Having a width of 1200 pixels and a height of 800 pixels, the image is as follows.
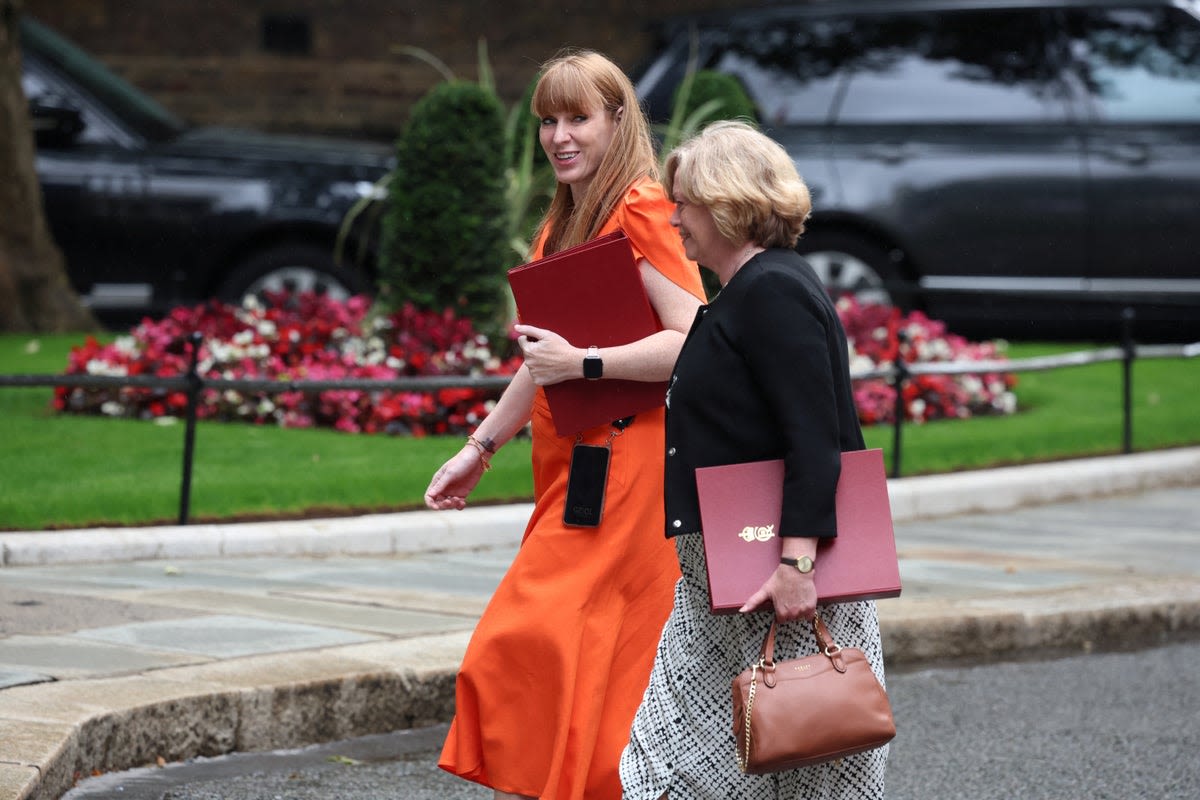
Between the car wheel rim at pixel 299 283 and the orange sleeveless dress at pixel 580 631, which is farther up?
the orange sleeveless dress at pixel 580 631

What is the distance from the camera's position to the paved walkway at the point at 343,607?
4637 millimetres

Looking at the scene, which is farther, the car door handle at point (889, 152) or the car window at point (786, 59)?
the car window at point (786, 59)

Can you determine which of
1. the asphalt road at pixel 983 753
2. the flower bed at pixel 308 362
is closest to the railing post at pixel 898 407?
the flower bed at pixel 308 362

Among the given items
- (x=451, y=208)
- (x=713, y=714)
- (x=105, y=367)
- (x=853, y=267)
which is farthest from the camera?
(x=853, y=267)

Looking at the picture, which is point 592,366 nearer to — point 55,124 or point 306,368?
point 306,368

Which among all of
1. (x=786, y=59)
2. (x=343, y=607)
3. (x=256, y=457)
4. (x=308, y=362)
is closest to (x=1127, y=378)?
(x=786, y=59)

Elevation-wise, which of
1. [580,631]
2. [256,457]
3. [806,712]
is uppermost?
[806,712]

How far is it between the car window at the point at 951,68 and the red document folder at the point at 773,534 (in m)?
8.74

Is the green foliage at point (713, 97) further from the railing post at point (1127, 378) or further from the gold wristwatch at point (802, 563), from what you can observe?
the gold wristwatch at point (802, 563)

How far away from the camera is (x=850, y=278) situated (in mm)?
11297

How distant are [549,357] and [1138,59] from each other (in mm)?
9043

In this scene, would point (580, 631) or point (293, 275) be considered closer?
point (580, 631)

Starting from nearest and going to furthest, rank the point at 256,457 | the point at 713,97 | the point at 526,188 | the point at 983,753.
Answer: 1. the point at 983,753
2. the point at 256,457
3. the point at 526,188
4. the point at 713,97

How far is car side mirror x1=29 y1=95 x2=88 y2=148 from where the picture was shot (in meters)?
10.9
